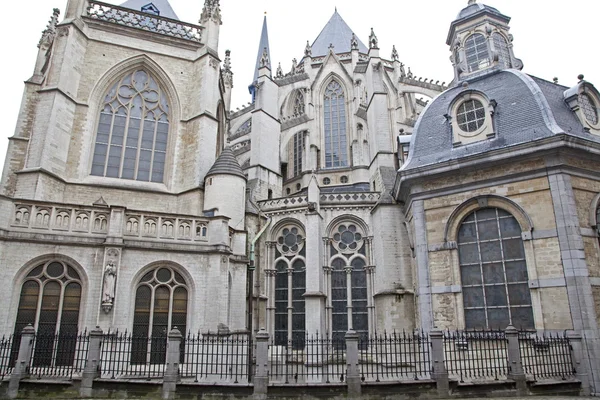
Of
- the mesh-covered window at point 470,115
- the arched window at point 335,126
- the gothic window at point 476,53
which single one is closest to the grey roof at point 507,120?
the mesh-covered window at point 470,115

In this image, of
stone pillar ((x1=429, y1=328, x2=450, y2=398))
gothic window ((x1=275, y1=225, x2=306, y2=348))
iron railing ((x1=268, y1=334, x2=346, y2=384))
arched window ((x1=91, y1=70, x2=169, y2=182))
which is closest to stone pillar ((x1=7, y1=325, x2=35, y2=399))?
iron railing ((x1=268, y1=334, x2=346, y2=384))

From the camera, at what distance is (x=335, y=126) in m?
28.7

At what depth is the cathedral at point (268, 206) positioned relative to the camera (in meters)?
11.5

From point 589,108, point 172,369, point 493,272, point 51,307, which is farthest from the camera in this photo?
point 589,108

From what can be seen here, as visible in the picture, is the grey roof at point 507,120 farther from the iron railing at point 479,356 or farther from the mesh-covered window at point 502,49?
the iron railing at point 479,356

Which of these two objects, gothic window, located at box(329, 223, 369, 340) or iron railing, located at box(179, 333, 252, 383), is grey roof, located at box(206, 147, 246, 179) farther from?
gothic window, located at box(329, 223, 369, 340)

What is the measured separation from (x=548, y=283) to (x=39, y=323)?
13.6m

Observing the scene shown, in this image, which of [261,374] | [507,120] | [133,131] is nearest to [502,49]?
[507,120]

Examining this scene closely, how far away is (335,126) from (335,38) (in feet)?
40.6

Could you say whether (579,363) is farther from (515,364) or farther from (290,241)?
(290,241)

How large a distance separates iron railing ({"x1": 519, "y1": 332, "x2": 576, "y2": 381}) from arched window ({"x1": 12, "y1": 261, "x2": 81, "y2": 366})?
11.6 m

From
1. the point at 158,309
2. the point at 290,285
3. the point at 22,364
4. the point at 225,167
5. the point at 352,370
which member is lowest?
the point at 352,370

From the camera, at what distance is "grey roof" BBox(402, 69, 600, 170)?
12672 mm

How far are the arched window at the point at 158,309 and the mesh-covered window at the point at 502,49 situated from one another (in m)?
15.1
